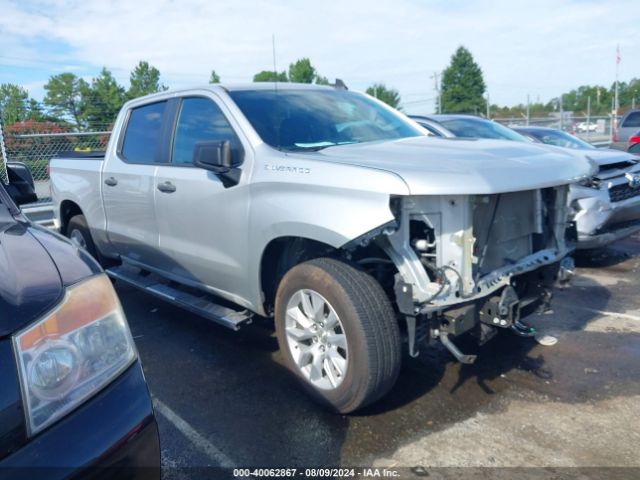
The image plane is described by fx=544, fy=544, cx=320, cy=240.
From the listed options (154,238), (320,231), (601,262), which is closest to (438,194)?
(320,231)

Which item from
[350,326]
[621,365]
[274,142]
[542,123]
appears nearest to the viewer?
[350,326]

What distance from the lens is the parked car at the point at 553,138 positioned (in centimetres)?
843

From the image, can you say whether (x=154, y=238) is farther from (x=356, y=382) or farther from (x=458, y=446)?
(x=458, y=446)

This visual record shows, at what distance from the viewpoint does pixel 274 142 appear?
3.56 metres

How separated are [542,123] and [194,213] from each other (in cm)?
2423

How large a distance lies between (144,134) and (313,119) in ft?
5.67

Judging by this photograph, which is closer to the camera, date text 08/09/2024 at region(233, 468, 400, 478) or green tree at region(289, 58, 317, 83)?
date text 08/09/2024 at region(233, 468, 400, 478)

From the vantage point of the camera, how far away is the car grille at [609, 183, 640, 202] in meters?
6.07

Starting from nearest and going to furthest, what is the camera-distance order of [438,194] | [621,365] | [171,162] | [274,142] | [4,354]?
1. [4,354]
2. [438,194]
3. [274,142]
4. [621,365]
5. [171,162]

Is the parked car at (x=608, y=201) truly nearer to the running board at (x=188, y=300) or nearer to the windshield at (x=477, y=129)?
the windshield at (x=477, y=129)

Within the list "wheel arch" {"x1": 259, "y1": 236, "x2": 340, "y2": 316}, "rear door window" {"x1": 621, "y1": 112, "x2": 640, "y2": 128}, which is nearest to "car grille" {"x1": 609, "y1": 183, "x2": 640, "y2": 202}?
"wheel arch" {"x1": 259, "y1": 236, "x2": 340, "y2": 316}

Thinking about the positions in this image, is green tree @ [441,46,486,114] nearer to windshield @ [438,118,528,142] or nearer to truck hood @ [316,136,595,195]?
windshield @ [438,118,528,142]

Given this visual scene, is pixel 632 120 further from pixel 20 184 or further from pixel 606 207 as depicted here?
pixel 20 184

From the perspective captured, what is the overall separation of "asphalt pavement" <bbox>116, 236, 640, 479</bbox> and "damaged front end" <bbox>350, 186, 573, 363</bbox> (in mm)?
482
